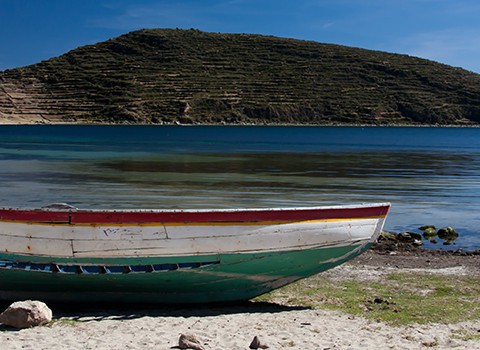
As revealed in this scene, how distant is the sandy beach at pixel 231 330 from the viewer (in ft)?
22.7

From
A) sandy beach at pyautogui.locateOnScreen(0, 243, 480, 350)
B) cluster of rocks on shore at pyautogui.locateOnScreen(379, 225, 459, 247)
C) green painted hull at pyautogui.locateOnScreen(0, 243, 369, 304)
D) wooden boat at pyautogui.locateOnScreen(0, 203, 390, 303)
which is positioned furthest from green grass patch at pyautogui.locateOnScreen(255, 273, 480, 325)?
cluster of rocks on shore at pyautogui.locateOnScreen(379, 225, 459, 247)

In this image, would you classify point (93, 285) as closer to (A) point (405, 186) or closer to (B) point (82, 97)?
(A) point (405, 186)

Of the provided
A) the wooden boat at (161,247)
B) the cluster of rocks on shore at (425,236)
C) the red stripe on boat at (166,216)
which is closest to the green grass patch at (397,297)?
the wooden boat at (161,247)

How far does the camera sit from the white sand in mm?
6891

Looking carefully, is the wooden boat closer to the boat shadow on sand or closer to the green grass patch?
the boat shadow on sand

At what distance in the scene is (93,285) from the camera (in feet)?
27.3

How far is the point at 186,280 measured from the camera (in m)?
8.30

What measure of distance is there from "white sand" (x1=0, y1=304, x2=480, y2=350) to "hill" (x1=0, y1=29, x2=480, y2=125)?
10368 cm

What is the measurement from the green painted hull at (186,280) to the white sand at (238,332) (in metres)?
0.31

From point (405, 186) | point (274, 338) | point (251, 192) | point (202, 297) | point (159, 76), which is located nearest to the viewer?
point (274, 338)

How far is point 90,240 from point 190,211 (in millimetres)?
1319

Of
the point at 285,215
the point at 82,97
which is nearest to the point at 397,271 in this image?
the point at 285,215

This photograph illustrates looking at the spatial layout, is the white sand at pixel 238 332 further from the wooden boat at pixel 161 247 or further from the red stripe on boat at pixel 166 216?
the red stripe on boat at pixel 166 216

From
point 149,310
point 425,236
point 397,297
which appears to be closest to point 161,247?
point 149,310
